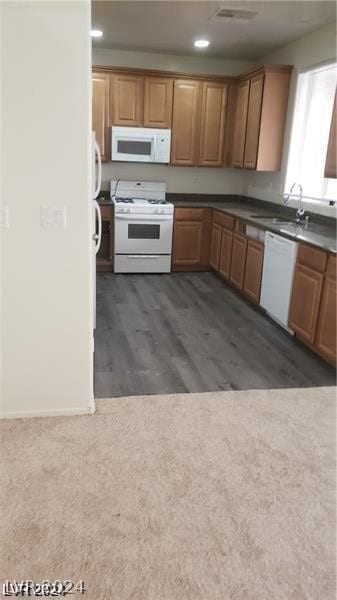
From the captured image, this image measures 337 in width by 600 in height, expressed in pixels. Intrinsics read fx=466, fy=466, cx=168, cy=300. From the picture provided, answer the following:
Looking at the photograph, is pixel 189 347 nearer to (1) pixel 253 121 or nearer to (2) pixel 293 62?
(1) pixel 253 121

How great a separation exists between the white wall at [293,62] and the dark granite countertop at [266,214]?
99 mm

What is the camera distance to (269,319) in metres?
4.56

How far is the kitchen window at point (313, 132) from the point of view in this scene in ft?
15.2

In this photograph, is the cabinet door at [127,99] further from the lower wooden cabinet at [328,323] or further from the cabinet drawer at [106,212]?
the lower wooden cabinet at [328,323]

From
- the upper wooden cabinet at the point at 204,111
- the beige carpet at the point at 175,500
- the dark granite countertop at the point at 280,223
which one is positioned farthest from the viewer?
the upper wooden cabinet at the point at 204,111

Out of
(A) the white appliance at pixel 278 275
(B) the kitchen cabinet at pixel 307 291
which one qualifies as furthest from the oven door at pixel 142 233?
(B) the kitchen cabinet at pixel 307 291

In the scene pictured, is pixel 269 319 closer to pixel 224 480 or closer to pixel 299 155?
pixel 299 155

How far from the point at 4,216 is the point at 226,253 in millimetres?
3612

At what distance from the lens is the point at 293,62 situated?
16.8ft

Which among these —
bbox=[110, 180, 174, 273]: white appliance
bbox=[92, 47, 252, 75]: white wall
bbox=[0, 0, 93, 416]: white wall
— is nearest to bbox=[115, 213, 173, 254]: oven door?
bbox=[110, 180, 174, 273]: white appliance

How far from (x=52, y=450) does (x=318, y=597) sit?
138cm

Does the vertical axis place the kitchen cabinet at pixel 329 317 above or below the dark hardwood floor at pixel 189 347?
above

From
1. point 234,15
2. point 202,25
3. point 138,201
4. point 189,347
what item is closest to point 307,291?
point 189,347

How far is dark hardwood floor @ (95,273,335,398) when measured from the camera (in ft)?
10.6
